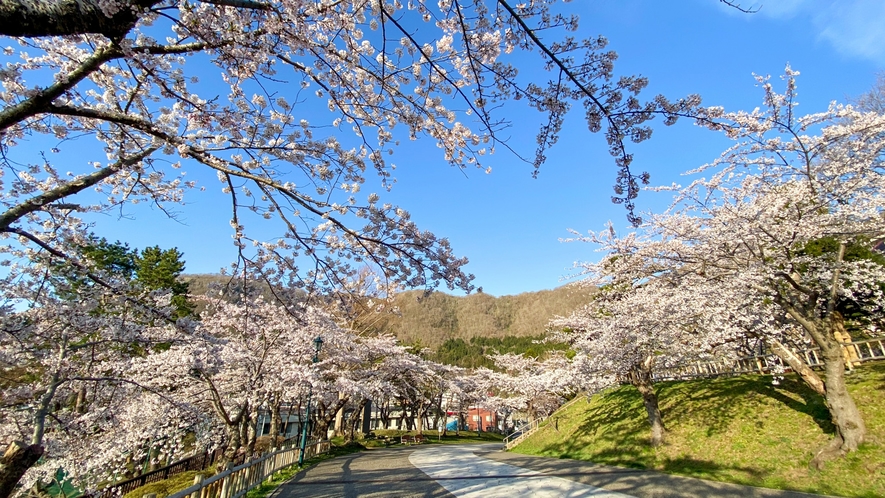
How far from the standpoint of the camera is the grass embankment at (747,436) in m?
7.54

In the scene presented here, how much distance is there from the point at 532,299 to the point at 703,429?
268ft

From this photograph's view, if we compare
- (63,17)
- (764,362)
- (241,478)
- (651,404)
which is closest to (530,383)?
(651,404)

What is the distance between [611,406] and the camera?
16.8m

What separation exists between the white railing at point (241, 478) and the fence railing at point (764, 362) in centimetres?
1247

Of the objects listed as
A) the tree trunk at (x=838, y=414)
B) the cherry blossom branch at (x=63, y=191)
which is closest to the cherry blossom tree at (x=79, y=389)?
the cherry blossom branch at (x=63, y=191)

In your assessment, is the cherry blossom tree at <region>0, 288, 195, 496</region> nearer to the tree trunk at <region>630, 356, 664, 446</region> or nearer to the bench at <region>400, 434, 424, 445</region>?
the tree trunk at <region>630, 356, 664, 446</region>

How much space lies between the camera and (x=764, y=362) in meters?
13.7

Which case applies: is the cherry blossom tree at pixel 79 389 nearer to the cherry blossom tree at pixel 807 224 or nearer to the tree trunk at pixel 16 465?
the tree trunk at pixel 16 465

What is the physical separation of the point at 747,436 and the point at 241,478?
12.4 metres

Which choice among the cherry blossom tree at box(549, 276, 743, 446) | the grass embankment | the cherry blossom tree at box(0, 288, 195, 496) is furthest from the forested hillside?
the cherry blossom tree at box(549, 276, 743, 446)

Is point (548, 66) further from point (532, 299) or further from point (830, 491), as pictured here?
point (532, 299)

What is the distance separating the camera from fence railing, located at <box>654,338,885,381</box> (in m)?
11.4

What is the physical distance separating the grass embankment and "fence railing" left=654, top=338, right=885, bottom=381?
47cm

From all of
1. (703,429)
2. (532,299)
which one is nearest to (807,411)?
(703,429)
